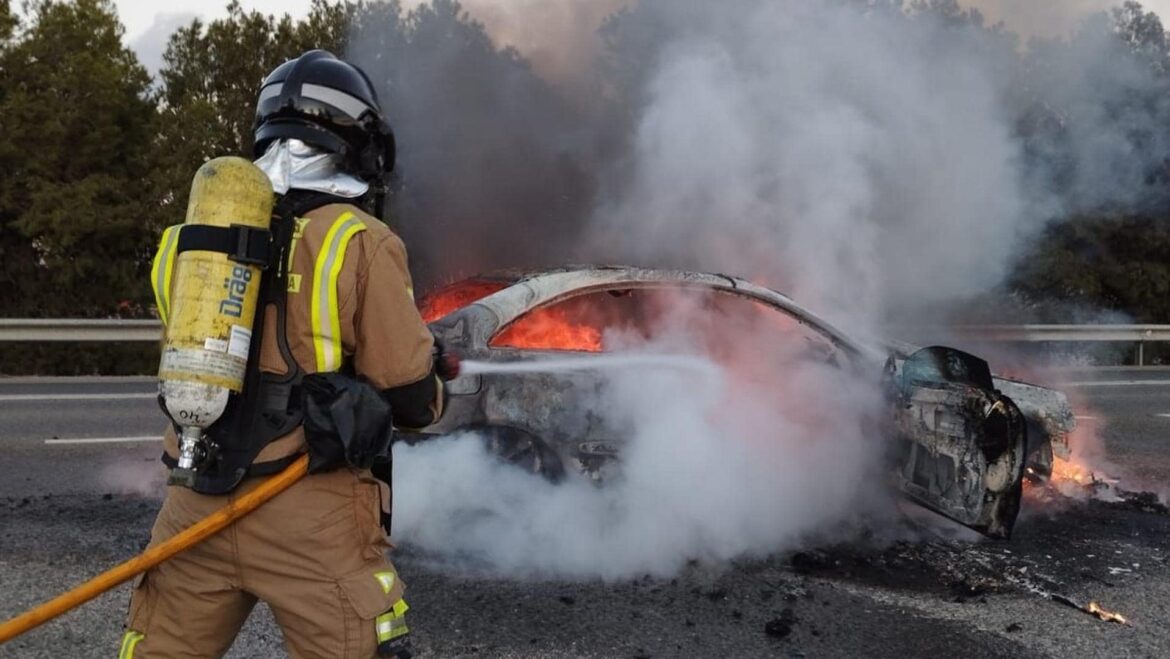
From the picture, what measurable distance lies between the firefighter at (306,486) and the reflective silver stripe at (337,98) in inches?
10.1

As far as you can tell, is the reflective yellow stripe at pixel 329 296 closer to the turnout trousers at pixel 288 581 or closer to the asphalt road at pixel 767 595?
the turnout trousers at pixel 288 581

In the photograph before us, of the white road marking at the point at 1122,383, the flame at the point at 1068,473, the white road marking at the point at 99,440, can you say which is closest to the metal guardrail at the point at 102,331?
the white road marking at the point at 1122,383

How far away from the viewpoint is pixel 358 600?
1.92 m

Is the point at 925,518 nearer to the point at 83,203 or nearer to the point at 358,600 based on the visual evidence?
the point at 358,600

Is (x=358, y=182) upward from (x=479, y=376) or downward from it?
upward

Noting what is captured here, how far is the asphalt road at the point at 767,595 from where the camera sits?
3.39m

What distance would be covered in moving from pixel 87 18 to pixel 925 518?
12364 mm

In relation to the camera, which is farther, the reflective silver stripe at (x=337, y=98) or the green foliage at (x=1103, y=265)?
the green foliage at (x=1103, y=265)

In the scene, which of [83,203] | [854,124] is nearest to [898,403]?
[854,124]

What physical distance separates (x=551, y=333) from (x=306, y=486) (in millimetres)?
2751

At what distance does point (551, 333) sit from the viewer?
A: 4.69 m

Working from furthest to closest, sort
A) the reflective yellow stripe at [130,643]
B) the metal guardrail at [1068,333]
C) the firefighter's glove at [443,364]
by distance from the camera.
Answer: the metal guardrail at [1068,333], the firefighter's glove at [443,364], the reflective yellow stripe at [130,643]

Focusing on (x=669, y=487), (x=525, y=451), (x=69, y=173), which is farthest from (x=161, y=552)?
(x=69, y=173)

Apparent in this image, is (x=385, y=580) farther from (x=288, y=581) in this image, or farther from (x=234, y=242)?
(x=234, y=242)
